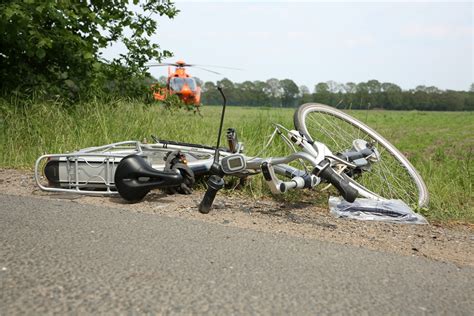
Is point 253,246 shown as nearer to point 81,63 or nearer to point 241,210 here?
point 241,210

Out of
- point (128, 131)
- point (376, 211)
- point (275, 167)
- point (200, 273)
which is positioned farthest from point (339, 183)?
point (128, 131)

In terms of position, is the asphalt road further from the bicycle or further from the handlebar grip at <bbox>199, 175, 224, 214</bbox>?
the bicycle

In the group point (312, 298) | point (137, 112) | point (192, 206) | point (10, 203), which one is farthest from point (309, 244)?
point (137, 112)

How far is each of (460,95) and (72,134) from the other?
76.4 ft

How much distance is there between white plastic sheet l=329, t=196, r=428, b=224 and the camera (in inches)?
158

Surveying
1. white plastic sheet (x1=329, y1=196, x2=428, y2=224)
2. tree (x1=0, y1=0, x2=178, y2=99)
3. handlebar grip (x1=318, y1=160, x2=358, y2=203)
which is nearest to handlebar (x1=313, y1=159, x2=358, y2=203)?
handlebar grip (x1=318, y1=160, x2=358, y2=203)

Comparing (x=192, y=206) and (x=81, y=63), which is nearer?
(x=192, y=206)

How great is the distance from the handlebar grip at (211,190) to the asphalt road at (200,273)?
0.39 metres

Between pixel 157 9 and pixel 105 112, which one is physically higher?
pixel 157 9

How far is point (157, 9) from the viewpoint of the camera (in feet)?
32.9

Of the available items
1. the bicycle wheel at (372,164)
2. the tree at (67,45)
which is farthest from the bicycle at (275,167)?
the tree at (67,45)

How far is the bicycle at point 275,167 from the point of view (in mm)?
3811

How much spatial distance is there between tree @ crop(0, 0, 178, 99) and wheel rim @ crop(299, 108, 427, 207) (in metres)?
4.65

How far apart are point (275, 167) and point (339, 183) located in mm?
1231
